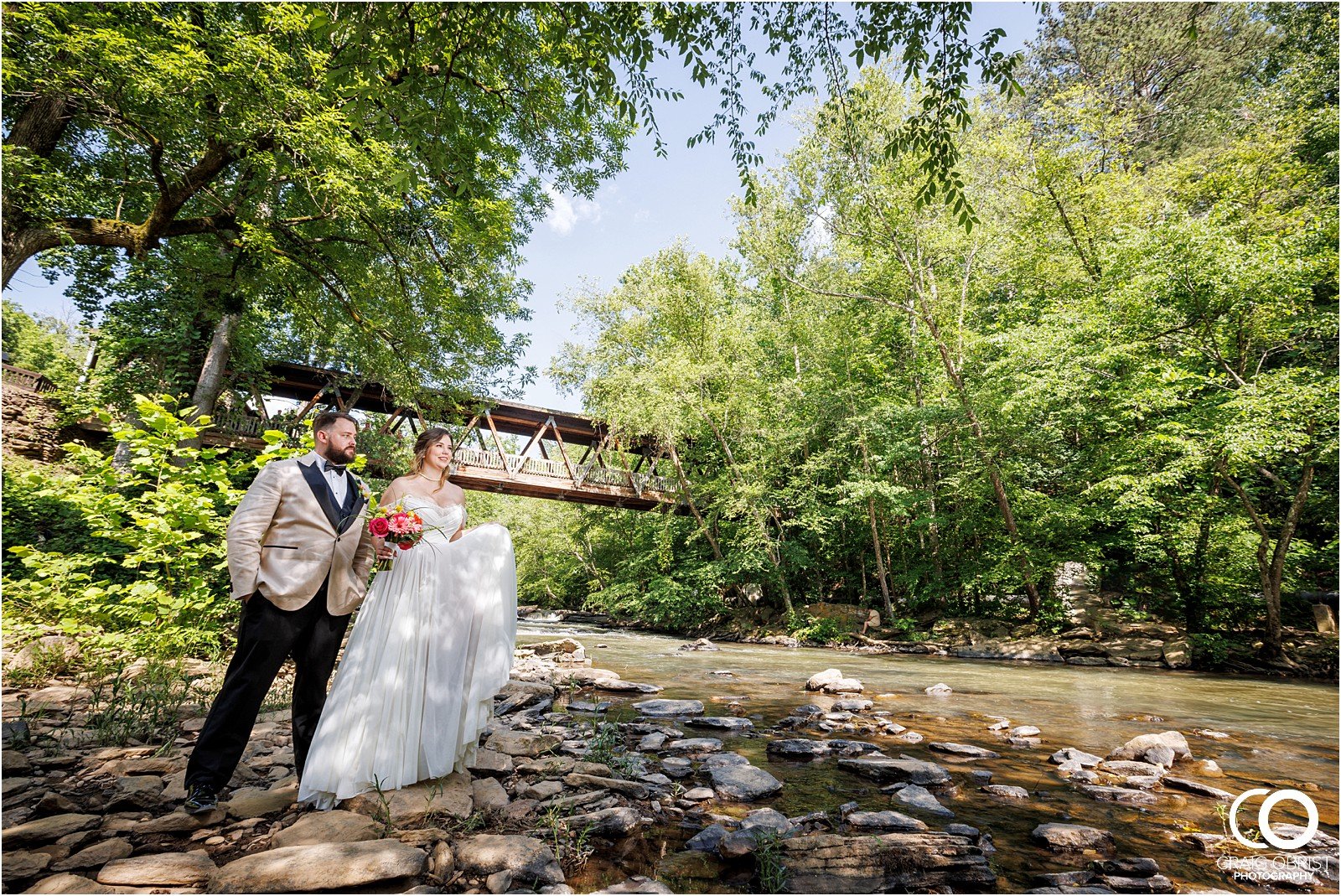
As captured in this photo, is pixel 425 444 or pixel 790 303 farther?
pixel 790 303

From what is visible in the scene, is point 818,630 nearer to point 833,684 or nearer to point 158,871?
point 833,684

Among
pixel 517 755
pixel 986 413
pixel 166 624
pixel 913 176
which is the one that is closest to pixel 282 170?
pixel 166 624

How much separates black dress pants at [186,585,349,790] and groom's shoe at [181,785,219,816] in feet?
0.08

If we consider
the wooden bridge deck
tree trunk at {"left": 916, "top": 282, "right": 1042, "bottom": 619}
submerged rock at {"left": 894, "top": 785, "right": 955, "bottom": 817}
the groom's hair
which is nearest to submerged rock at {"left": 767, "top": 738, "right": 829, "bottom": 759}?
submerged rock at {"left": 894, "top": 785, "right": 955, "bottom": 817}

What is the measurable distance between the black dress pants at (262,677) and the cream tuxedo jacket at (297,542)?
4.1 inches

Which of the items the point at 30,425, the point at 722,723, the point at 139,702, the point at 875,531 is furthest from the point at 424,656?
the point at 875,531

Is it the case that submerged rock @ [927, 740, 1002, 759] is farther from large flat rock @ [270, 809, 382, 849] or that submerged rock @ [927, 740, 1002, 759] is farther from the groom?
the groom

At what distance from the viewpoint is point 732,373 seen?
18812mm

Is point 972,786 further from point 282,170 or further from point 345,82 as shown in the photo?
point 282,170

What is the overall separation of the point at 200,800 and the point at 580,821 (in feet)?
5.40

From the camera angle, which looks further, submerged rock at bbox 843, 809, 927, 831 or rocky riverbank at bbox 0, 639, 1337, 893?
submerged rock at bbox 843, 809, 927, 831

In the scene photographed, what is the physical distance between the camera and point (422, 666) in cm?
283

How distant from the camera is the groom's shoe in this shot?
2260mm

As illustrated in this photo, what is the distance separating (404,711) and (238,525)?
1.21 metres
